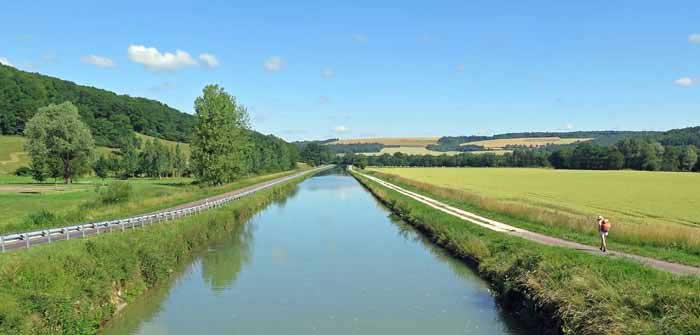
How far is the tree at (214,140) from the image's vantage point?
194 ft

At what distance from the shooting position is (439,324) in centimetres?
1566

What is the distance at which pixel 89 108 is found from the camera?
152m

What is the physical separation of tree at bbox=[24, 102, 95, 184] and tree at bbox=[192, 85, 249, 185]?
44.2 feet

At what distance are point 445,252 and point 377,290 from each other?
882 cm

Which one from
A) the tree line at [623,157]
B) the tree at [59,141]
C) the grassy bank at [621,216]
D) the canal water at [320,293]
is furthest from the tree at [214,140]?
the tree line at [623,157]

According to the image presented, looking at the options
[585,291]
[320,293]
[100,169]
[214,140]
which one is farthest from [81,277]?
[100,169]

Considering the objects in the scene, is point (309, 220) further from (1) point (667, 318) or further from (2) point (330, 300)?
(1) point (667, 318)

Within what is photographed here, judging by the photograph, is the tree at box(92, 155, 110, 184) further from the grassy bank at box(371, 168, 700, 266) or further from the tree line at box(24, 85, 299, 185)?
the grassy bank at box(371, 168, 700, 266)

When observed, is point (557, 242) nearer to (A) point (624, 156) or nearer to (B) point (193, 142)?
(B) point (193, 142)

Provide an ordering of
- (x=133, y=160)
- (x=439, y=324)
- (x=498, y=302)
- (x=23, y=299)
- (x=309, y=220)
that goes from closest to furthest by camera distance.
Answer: (x=23, y=299) → (x=439, y=324) → (x=498, y=302) → (x=309, y=220) → (x=133, y=160)

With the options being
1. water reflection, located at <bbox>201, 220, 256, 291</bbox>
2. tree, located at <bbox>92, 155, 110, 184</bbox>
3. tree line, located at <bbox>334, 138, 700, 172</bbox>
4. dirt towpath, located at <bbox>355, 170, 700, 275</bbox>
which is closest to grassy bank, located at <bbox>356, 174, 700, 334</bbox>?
dirt towpath, located at <bbox>355, 170, 700, 275</bbox>

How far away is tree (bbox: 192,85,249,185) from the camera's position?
59281 mm

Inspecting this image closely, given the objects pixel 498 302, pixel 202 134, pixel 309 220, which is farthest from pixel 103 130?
pixel 498 302

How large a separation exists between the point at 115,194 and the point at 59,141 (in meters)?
23.6
